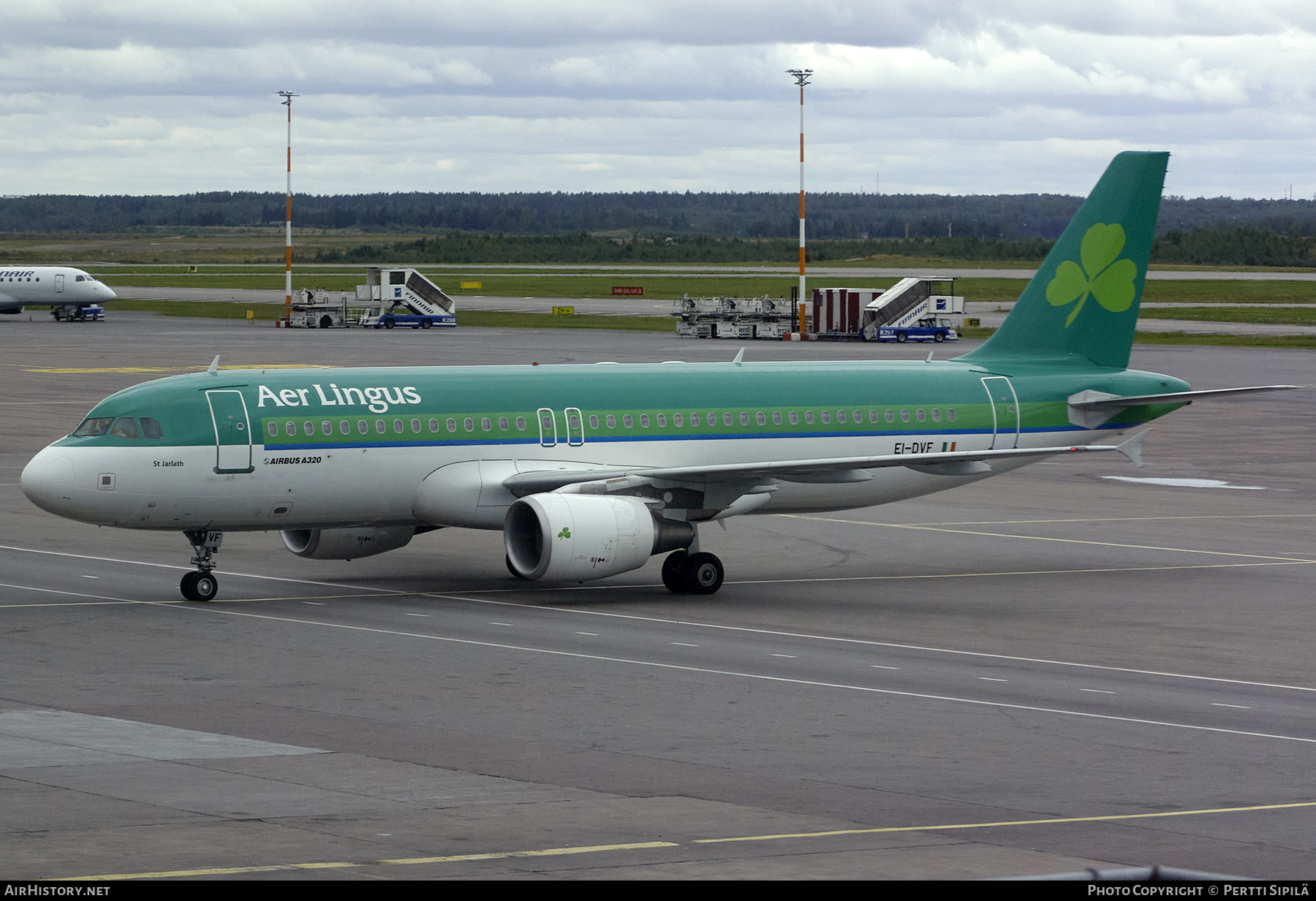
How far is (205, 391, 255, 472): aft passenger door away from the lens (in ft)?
102

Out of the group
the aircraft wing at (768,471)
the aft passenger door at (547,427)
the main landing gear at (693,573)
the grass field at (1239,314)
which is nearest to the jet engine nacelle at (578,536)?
the aircraft wing at (768,471)

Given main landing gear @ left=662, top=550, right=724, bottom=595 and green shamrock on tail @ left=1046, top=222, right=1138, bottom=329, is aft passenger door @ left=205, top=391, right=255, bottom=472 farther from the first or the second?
green shamrock on tail @ left=1046, top=222, right=1138, bottom=329

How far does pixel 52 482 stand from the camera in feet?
99.3

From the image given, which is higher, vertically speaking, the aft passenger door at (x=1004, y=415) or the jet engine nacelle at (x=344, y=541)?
the aft passenger door at (x=1004, y=415)

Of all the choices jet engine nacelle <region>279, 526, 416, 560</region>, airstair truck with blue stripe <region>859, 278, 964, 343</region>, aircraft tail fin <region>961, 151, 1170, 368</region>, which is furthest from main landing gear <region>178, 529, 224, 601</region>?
airstair truck with blue stripe <region>859, 278, 964, 343</region>

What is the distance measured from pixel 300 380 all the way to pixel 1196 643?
16204 mm

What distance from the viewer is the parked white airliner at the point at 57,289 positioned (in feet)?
440

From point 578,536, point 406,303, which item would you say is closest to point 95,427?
point 578,536

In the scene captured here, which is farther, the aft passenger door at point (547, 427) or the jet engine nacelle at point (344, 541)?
the jet engine nacelle at point (344, 541)

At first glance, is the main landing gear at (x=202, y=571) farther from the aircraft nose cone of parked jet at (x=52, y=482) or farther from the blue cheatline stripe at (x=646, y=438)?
the aircraft nose cone of parked jet at (x=52, y=482)

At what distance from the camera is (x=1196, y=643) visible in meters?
28.8

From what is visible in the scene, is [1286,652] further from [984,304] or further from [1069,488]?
[984,304]

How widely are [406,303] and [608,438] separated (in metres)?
94.2

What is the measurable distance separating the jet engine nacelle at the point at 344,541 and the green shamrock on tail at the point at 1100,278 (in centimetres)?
1498
